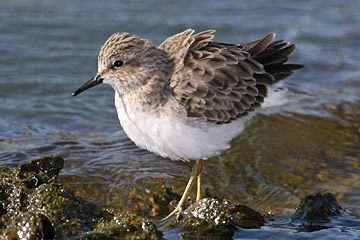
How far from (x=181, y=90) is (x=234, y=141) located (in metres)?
3.41

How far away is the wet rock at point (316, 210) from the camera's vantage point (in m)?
7.46

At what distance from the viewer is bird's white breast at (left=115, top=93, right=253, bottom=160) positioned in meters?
7.10

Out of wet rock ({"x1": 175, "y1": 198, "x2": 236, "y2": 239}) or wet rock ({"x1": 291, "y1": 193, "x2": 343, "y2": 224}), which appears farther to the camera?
wet rock ({"x1": 291, "y1": 193, "x2": 343, "y2": 224})

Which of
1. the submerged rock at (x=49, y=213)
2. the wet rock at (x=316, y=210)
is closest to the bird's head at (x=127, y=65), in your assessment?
the submerged rock at (x=49, y=213)

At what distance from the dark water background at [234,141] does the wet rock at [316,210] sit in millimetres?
165

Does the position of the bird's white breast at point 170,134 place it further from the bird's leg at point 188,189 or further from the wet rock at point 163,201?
the wet rock at point 163,201

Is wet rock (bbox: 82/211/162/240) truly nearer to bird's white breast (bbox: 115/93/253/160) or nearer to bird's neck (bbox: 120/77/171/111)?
bird's white breast (bbox: 115/93/253/160)

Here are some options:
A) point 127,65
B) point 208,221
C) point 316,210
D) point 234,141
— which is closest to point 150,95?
point 127,65

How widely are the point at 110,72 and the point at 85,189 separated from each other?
1.97 metres

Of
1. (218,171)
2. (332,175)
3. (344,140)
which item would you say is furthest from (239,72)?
(344,140)

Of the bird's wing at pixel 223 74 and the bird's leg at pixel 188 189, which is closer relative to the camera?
the bird's wing at pixel 223 74

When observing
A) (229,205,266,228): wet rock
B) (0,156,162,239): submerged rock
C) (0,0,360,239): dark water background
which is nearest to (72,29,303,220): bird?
(229,205,266,228): wet rock

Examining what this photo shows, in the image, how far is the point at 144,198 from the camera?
321 inches

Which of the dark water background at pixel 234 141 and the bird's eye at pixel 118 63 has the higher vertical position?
the bird's eye at pixel 118 63
